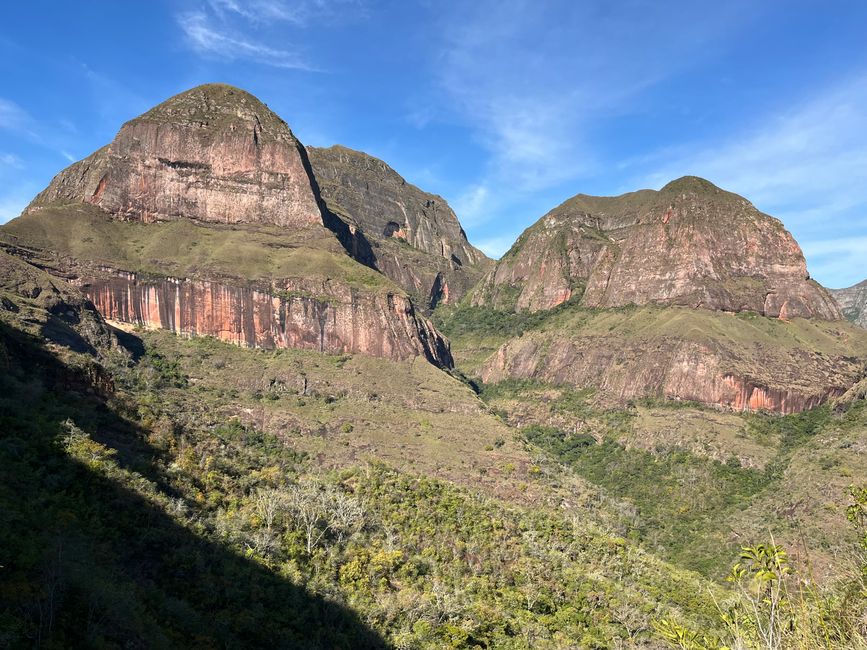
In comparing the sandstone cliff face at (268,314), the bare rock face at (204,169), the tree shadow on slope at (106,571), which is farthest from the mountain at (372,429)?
the bare rock face at (204,169)

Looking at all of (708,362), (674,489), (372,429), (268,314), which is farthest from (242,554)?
(708,362)

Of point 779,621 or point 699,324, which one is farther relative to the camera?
point 699,324

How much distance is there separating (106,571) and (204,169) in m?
134

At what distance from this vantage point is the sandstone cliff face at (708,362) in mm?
110812

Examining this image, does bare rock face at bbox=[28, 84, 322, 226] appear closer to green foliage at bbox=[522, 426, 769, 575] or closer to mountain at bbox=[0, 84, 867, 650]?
mountain at bbox=[0, 84, 867, 650]

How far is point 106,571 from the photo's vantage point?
1995 cm

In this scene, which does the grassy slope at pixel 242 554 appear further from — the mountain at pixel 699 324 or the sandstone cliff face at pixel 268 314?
the mountain at pixel 699 324

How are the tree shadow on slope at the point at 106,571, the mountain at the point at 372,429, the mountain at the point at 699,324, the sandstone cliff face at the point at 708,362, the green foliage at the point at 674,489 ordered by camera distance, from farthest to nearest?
the mountain at the point at 699,324, the sandstone cliff face at the point at 708,362, the green foliage at the point at 674,489, the mountain at the point at 372,429, the tree shadow on slope at the point at 106,571

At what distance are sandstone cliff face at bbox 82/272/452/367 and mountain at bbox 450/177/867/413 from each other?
54141mm

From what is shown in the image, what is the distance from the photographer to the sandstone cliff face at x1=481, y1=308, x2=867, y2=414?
111 metres

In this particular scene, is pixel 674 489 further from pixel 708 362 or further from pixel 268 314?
pixel 268 314

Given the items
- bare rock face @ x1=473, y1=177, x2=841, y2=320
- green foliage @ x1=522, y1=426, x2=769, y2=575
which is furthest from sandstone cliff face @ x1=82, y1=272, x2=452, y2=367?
bare rock face @ x1=473, y1=177, x2=841, y2=320

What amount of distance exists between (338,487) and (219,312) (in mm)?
80810

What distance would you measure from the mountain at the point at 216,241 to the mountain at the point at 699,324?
43943 millimetres
